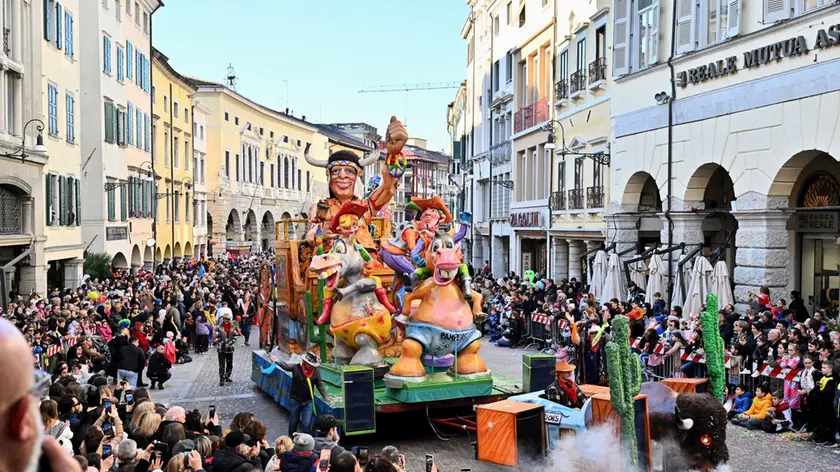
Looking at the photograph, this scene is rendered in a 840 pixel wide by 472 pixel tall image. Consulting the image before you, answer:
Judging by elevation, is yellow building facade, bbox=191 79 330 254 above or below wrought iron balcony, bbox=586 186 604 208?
above

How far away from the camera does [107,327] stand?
1780cm

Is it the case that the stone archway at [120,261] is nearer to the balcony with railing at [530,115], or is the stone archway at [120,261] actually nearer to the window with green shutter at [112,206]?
the window with green shutter at [112,206]

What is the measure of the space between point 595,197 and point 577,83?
398 centimetres

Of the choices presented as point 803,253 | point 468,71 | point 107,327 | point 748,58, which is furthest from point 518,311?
point 468,71

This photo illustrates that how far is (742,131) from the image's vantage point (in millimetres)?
17516

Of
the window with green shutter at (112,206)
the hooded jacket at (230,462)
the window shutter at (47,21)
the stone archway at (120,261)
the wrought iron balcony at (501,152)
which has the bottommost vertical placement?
the hooded jacket at (230,462)

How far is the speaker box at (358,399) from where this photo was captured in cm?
1062

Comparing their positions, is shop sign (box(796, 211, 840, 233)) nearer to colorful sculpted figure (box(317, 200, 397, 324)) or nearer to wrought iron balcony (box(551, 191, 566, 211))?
colorful sculpted figure (box(317, 200, 397, 324))

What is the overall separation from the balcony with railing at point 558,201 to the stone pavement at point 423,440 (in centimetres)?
1481

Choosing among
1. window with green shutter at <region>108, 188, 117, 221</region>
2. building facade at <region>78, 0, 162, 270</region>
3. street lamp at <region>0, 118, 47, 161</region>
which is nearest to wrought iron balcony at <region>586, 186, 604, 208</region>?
street lamp at <region>0, 118, 47, 161</region>

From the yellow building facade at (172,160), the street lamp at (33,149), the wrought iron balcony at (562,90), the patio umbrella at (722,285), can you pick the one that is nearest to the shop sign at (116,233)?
the yellow building facade at (172,160)

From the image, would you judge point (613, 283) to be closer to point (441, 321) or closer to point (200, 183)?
point (441, 321)

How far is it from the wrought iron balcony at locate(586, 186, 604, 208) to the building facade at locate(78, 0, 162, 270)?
55.9ft

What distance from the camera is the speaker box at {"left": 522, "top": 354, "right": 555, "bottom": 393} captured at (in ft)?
37.8
